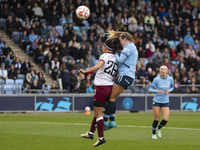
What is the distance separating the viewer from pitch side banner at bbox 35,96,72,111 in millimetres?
27231

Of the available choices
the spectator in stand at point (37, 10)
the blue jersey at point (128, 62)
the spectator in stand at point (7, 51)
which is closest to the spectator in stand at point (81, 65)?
the spectator in stand at point (7, 51)

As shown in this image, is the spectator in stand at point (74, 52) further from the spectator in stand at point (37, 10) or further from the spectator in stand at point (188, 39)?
the spectator in stand at point (188, 39)

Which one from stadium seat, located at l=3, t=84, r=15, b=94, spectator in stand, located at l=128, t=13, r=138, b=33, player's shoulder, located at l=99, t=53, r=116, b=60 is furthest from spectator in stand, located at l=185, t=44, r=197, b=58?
player's shoulder, located at l=99, t=53, r=116, b=60

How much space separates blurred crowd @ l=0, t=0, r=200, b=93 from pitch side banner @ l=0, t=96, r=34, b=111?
1030mm

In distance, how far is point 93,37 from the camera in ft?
106

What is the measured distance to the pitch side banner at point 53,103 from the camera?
1072 inches

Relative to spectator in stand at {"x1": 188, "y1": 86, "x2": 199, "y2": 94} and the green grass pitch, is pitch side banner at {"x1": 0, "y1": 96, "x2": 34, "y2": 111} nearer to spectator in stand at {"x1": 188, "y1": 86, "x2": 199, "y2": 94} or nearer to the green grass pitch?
the green grass pitch

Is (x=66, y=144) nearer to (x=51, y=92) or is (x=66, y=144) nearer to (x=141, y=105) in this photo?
(x=51, y=92)

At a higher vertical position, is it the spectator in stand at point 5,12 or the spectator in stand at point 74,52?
the spectator in stand at point 5,12

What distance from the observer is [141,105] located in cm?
3006

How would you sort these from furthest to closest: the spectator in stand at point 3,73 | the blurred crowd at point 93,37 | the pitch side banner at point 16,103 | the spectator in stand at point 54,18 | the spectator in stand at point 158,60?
the spectator in stand at point 158,60, the spectator in stand at point 54,18, the blurred crowd at point 93,37, the pitch side banner at point 16,103, the spectator in stand at point 3,73

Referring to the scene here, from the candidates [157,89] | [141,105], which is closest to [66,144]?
[157,89]

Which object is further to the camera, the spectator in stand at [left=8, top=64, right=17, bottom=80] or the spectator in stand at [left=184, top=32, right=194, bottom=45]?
the spectator in stand at [left=184, top=32, right=194, bottom=45]

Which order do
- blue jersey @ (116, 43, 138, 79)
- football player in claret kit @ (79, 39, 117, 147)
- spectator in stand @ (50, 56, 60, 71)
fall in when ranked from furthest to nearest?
spectator in stand @ (50, 56, 60, 71) → blue jersey @ (116, 43, 138, 79) → football player in claret kit @ (79, 39, 117, 147)
